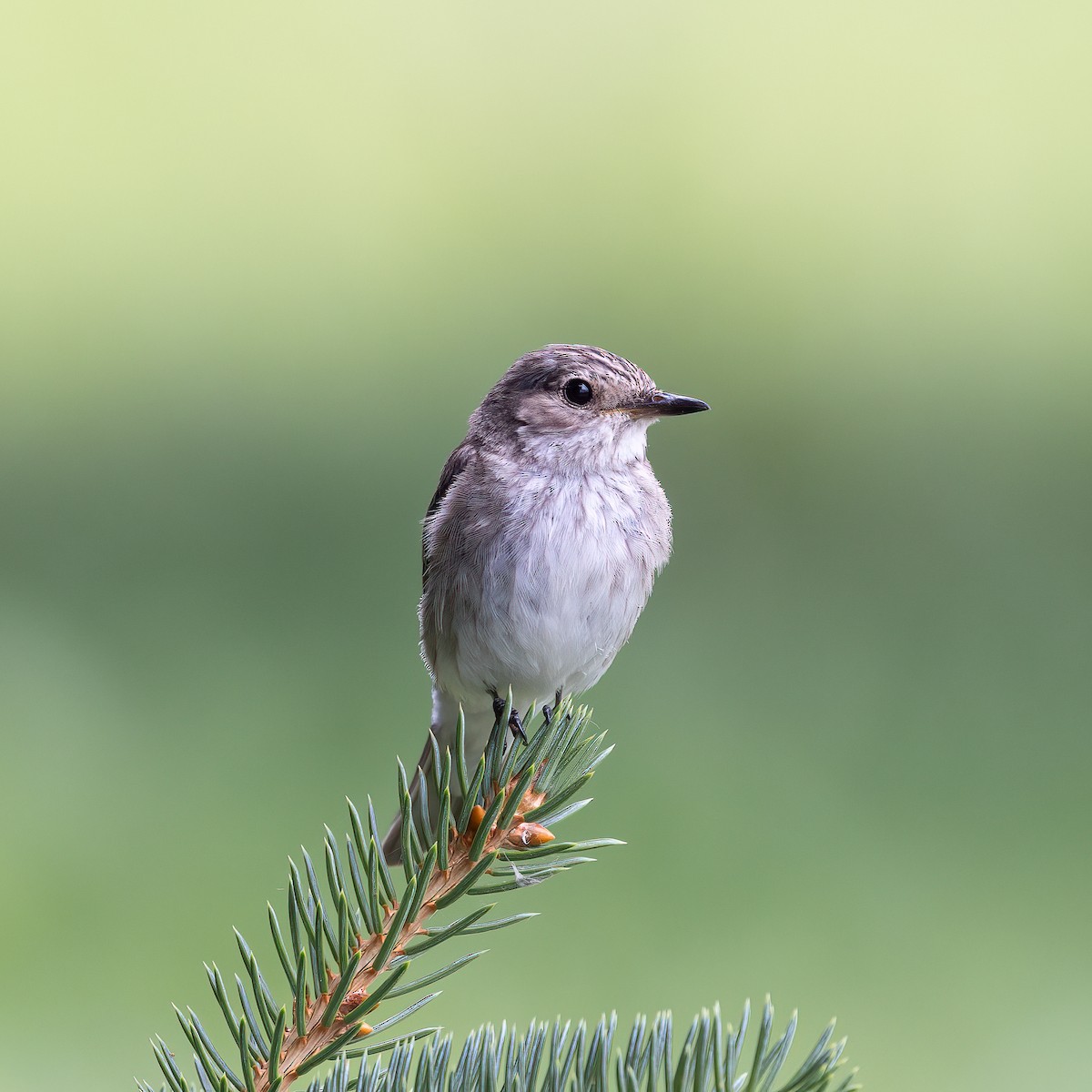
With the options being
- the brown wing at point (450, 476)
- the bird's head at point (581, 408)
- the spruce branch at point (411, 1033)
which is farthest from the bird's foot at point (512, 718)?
the spruce branch at point (411, 1033)

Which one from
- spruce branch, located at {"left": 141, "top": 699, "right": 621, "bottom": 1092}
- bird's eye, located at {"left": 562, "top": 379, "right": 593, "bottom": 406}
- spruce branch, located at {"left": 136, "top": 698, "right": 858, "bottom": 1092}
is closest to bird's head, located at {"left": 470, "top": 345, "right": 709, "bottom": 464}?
bird's eye, located at {"left": 562, "top": 379, "right": 593, "bottom": 406}

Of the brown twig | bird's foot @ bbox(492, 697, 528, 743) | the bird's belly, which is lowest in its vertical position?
bird's foot @ bbox(492, 697, 528, 743)

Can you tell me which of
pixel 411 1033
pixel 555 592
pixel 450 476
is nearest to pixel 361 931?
pixel 411 1033

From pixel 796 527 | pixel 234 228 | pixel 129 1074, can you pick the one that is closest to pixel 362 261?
pixel 234 228

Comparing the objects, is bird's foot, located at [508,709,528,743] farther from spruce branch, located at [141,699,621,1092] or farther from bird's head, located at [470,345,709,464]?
spruce branch, located at [141,699,621,1092]

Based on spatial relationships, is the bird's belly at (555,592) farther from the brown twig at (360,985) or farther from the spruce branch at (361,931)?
the brown twig at (360,985)

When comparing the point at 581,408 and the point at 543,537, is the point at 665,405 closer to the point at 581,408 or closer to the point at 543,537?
the point at 581,408
